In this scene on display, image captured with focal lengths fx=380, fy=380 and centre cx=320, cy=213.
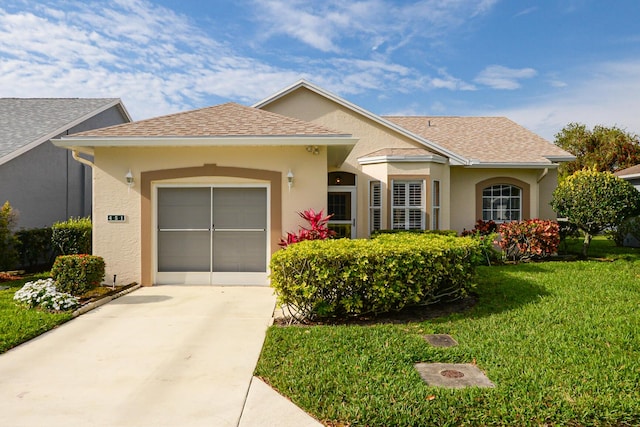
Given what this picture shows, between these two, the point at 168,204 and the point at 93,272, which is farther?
the point at 168,204

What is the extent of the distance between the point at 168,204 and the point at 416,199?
7.50 meters

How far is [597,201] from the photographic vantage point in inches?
464

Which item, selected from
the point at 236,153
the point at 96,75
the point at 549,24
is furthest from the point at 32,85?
the point at 549,24

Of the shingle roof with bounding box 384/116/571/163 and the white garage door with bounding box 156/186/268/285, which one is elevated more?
the shingle roof with bounding box 384/116/571/163

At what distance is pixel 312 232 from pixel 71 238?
726 centimetres

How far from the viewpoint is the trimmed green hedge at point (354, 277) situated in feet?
19.0

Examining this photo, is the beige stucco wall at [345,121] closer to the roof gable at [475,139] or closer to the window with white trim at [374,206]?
the roof gable at [475,139]

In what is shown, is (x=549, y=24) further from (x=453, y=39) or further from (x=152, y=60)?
(x=152, y=60)

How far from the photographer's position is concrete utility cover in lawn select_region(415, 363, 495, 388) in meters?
3.89

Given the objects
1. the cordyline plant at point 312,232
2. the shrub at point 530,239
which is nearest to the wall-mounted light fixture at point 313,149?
the cordyline plant at point 312,232

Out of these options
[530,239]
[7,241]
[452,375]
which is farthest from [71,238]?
[530,239]

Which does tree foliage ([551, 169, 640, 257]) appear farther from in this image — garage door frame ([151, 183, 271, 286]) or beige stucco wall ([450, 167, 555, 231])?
garage door frame ([151, 183, 271, 286])

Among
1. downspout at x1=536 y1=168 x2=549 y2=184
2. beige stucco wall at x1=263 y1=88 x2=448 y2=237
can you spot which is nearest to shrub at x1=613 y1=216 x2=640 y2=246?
downspout at x1=536 y1=168 x2=549 y2=184

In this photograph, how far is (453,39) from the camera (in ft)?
47.0
